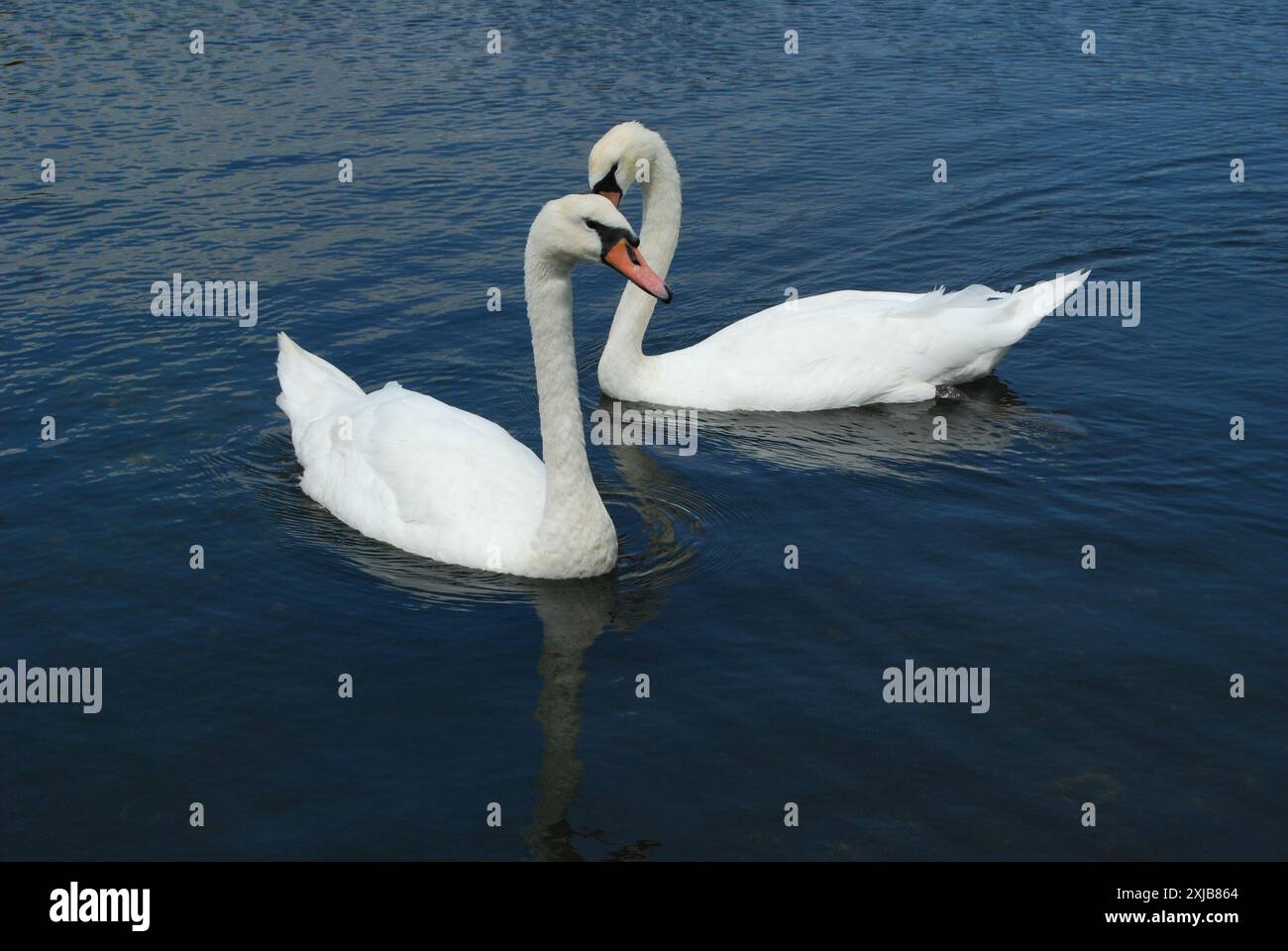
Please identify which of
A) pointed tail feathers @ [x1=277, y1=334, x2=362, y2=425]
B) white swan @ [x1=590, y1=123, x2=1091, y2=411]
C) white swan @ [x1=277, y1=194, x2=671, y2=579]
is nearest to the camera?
white swan @ [x1=277, y1=194, x2=671, y2=579]

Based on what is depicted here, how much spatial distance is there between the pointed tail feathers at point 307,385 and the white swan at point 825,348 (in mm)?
2478

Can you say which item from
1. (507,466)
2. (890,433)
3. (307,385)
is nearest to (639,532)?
(507,466)

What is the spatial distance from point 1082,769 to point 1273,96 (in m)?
15.2

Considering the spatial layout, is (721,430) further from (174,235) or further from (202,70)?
(202,70)

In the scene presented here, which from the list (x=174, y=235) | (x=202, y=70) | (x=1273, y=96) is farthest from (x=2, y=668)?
(x=1273, y=96)


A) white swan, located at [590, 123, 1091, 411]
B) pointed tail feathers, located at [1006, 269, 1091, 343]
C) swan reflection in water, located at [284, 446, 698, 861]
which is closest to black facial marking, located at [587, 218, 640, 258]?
swan reflection in water, located at [284, 446, 698, 861]

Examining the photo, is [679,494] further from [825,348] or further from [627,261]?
[627,261]

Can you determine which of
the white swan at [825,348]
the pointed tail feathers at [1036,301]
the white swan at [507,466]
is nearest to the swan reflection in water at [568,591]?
the white swan at [507,466]

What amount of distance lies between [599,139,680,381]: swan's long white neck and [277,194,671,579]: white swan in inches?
95.6

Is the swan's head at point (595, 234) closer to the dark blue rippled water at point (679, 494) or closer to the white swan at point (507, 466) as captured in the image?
the white swan at point (507, 466)

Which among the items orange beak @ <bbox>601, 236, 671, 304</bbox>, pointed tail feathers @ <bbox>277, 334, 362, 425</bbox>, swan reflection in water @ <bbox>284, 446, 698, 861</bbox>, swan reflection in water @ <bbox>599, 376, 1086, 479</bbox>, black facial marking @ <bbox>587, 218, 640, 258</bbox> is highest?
black facial marking @ <bbox>587, 218, 640, 258</bbox>

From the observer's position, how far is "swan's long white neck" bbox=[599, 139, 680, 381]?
13242 mm

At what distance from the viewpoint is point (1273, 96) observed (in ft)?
66.7

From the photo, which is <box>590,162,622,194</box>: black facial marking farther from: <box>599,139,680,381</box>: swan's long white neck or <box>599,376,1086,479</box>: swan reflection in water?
<box>599,376,1086,479</box>: swan reflection in water
